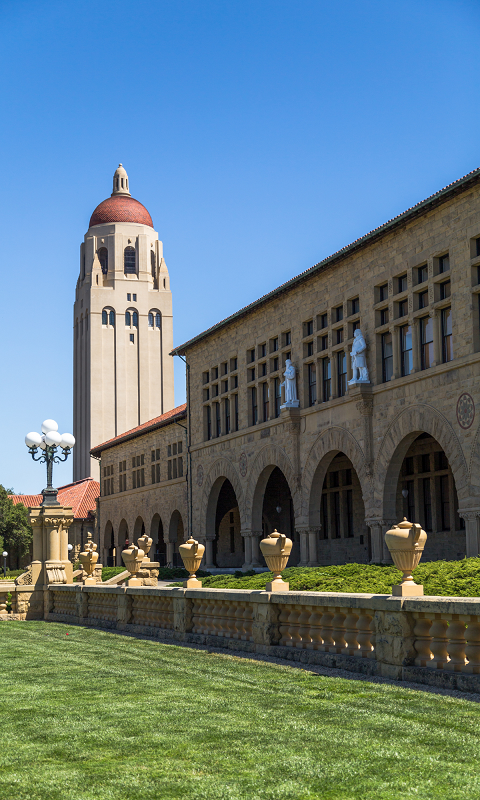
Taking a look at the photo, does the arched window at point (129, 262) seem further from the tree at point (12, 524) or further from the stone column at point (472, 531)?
the stone column at point (472, 531)

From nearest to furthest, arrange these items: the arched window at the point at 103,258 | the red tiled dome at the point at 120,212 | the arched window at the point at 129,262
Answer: the arched window at the point at 103,258, the arched window at the point at 129,262, the red tiled dome at the point at 120,212

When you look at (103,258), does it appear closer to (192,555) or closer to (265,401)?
(265,401)

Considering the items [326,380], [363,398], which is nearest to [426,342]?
[363,398]

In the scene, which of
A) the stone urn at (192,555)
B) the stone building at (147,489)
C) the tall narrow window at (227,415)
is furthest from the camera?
the stone building at (147,489)

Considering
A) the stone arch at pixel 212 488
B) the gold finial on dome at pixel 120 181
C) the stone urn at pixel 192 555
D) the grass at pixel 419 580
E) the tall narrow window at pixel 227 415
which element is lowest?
the grass at pixel 419 580

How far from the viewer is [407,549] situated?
34.8 ft

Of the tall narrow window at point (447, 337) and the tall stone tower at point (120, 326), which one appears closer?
the tall narrow window at point (447, 337)

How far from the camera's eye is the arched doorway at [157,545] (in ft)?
200

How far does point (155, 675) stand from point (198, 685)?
117cm

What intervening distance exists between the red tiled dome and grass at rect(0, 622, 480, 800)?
324ft

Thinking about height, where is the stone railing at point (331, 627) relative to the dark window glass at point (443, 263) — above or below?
below

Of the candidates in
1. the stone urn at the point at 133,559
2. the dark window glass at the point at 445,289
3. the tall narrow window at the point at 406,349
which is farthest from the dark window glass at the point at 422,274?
the stone urn at the point at 133,559

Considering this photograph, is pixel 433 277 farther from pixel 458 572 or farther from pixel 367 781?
pixel 367 781

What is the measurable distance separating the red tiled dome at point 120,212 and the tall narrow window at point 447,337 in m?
82.7
